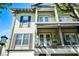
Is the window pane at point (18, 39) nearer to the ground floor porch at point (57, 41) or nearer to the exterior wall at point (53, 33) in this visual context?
the ground floor porch at point (57, 41)

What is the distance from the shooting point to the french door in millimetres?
2080

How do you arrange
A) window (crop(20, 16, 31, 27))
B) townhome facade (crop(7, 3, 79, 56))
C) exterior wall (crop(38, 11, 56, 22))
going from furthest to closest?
exterior wall (crop(38, 11, 56, 22)) < window (crop(20, 16, 31, 27)) < townhome facade (crop(7, 3, 79, 56))

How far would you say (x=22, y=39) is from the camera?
6.75 feet

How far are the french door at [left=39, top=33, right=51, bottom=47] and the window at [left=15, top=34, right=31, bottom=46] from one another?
238mm

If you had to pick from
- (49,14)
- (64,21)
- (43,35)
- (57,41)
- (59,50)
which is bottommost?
(59,50)

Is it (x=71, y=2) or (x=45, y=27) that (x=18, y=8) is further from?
(x=71, y=2)

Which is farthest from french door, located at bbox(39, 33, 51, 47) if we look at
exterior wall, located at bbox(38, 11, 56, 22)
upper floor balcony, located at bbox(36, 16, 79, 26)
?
exterior wall, located at bbox(38, 11, 56, 22)

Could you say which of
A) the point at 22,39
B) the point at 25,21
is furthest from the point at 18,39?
the point at 25,21

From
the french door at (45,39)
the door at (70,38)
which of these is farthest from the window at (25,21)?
the door at (70,38)

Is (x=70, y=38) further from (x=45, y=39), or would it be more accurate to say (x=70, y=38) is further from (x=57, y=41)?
(x=45, y=39)

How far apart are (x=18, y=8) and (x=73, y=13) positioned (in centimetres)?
88

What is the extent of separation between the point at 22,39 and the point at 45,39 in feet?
1.31

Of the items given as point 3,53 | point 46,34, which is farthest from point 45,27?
point 3,53

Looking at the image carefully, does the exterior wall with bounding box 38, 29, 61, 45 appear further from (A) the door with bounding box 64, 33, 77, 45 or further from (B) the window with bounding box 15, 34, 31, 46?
(B) the window with bounding box 15, 34, 31, 46
